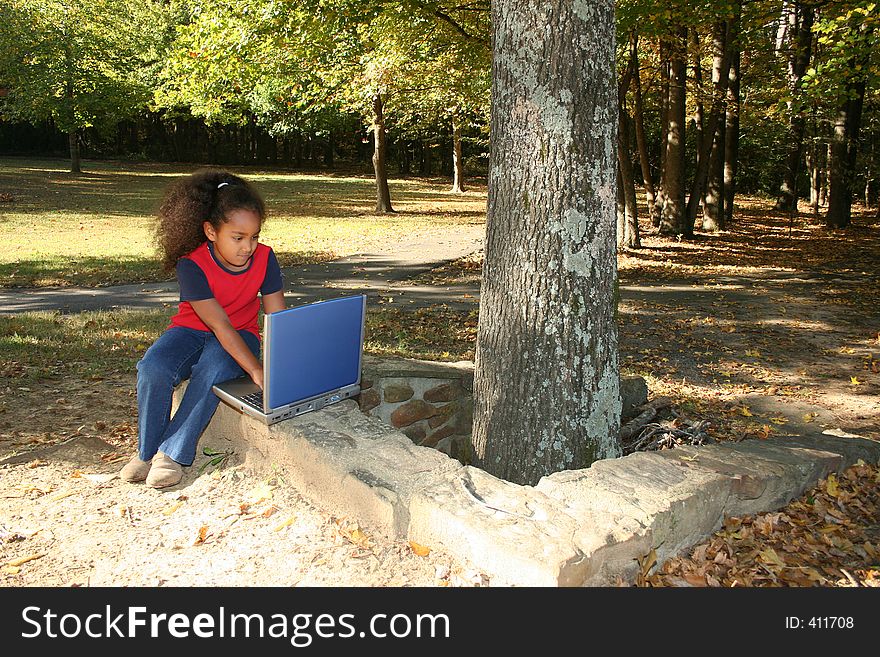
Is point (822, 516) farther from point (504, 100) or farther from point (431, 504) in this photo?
point (504, 100)

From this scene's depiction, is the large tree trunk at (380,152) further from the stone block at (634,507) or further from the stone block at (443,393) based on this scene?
the stone block at (634,507)

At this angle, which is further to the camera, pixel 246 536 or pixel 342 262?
pixel 342 262

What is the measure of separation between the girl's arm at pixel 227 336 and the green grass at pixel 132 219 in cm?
113

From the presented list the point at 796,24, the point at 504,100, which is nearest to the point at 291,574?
the point at 504,100

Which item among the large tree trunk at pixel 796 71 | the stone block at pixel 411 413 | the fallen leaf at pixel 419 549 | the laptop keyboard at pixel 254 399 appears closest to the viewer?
the fallen leaf at pixel 419 549

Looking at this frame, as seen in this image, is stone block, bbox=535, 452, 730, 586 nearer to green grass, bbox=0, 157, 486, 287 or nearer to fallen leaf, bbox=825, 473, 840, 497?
fallen leaf, bbox=825, 473, 840, 497

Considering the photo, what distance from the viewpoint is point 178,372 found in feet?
13.7

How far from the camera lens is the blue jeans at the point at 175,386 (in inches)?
159

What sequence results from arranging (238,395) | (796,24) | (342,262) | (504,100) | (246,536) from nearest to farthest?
(246,536)
(504,100)
(238,395)
(342,262)
(796,24)

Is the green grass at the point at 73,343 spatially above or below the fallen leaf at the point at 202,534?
above

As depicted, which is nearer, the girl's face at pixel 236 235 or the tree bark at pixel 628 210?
the girl's face at pixel 236 235

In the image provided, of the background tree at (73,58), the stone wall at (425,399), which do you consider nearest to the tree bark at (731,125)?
the stone wall at (425,399)

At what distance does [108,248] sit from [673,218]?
1239 cm

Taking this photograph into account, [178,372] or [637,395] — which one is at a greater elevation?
[178,372]
